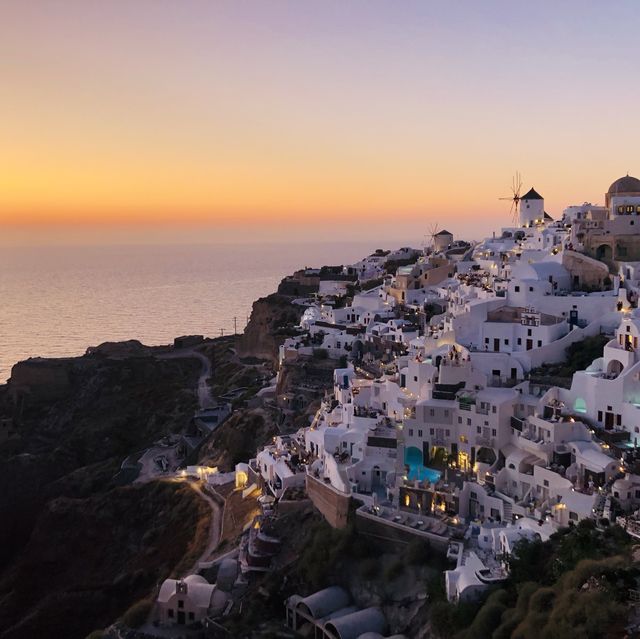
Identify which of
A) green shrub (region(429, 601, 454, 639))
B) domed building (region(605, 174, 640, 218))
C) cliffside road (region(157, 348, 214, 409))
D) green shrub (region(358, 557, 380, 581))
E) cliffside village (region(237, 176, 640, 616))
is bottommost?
cliffside road (region(157, 348, 214, 409))

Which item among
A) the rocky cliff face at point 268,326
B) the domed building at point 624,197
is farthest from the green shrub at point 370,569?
the rocky cliff face at point 268,326

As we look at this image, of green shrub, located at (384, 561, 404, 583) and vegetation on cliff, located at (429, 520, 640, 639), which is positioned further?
green shrub, located at (384, 561, 404, 583)

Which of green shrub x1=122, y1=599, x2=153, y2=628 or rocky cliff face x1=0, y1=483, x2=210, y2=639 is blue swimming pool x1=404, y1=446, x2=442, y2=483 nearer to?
rocky cliff face x1=0, y1=483, x2=210, y2=639

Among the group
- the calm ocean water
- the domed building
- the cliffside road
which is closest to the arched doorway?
the domed building

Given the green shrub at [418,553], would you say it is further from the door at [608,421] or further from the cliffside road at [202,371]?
the cliffside road at [202,371]

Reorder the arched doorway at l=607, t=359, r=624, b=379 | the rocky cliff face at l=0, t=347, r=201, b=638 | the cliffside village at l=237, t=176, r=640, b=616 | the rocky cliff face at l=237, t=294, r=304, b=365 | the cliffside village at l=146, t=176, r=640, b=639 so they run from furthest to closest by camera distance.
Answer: the rocky cliff face at l=237, t=294, r=304, b=365, the rocky cliff face at l=0, t=347, r=201, b=638, the arched doorway at l=607, t=359, r=624, b=379, the cliffside village at l=237, t=176, r=640, b=616, the cliffside village at l=146, t=176, r=640, b=639

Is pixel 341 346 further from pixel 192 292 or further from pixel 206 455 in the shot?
pixel 192 292

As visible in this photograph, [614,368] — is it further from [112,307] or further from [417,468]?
[112,307]

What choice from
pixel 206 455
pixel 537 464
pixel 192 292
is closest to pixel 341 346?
pixel 206 455
